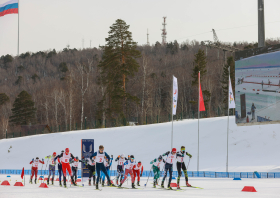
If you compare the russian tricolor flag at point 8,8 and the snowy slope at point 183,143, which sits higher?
the russian tricolor flag at point 8,8

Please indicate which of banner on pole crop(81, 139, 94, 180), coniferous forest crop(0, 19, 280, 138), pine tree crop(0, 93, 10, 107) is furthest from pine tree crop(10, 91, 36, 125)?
banner on pole crop(81, 139, 94, 180)

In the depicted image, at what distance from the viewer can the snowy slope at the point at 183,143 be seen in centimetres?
3291

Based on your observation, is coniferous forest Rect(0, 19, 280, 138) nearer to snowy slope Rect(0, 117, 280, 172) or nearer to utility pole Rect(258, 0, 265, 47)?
snowy slope Rect(0, 117, 280, 172)

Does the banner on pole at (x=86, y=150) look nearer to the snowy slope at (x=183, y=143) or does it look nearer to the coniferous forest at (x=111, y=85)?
the snowy slope at (x=183, y=143)

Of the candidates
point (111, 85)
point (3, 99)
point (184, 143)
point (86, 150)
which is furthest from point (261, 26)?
point (3, 99)

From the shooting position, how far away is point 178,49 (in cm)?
13738

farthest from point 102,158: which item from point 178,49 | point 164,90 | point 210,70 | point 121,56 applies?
point 178,49

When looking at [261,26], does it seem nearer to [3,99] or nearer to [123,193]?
[123,193]

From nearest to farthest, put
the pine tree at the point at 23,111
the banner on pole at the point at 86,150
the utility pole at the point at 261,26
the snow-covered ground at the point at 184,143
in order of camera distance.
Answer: the banner on pole at the point at 86,150, the utility pole at the point at 261,26, the snow-covered ground at the point at 184,143, the pine tree at the point at 23,111

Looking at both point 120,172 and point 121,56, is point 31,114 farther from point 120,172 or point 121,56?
point 120,172

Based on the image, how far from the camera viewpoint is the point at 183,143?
38.6 meters

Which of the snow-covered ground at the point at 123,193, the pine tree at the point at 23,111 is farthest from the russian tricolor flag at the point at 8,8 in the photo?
the pine tree at the point at 23,111

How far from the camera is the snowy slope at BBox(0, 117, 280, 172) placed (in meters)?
32.9

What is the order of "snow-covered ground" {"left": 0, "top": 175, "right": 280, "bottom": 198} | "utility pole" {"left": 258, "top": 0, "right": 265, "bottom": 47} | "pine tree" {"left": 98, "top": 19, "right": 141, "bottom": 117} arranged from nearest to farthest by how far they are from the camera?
"snow-covered ground" {"left": 0, "top": 175, "right": 280, "bottom": 198}, "utility pole" {"left": 258, "top": 0, "right": 265, "bottom": 47}, "pine tree" {"left": 98, "top": 19, "right": 141, "bottom": 117}
